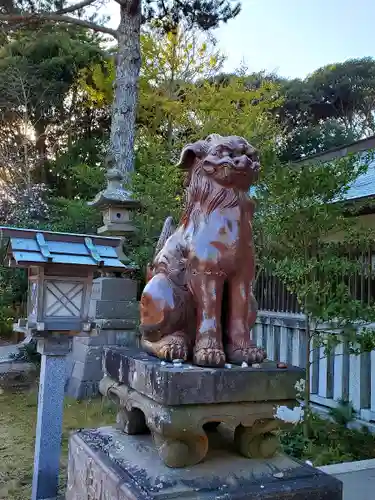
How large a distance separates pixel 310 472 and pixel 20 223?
24.2 ft

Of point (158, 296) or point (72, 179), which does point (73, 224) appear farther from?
point (158, 296)

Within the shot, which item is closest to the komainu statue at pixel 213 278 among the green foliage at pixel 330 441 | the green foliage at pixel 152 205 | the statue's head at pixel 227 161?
the statue's head at pixel 227 161

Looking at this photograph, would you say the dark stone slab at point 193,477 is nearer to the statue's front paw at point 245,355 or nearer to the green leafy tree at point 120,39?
the statue's front paw at point 245,355

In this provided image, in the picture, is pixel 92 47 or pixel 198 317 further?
pixel 92 47

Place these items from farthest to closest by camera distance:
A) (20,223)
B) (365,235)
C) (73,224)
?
(20,223), (73,224), (365,235)

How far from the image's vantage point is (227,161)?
1.67 meters

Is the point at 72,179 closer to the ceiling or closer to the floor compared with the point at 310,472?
closer to the ceiling

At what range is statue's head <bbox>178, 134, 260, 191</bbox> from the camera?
168 cm

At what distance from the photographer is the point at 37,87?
39.3 ft

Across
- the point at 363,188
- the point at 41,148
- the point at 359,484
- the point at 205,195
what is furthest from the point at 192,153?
the point at 41,148

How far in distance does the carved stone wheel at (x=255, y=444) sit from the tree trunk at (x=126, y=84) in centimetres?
648

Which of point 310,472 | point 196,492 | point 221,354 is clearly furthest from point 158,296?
point 310,472

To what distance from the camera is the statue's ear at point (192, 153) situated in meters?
1.80

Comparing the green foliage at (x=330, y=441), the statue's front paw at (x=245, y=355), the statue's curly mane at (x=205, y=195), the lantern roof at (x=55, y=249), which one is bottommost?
the green foliage at (x=330, y=441)
